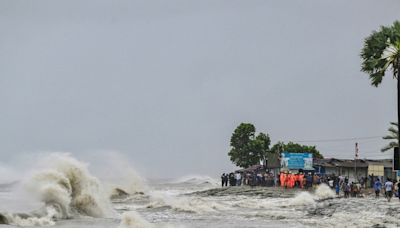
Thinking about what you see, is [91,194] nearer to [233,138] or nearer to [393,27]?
[393,27]

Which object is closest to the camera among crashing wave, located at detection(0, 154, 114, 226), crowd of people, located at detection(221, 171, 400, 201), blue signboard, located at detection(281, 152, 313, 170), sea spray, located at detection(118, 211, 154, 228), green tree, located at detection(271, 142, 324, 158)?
sea spray, located at detection(118, 211, 154, 228)

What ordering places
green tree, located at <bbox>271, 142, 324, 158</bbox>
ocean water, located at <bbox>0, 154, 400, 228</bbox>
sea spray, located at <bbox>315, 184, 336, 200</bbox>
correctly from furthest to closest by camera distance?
green tree, located at <bbox>271, 142, 324, 158</bbox>
sea spray, located at <bbox>315, 184, 336, 200</bbox>
ocean water, located at <bbox>0, 154, 400, 228</bbox>

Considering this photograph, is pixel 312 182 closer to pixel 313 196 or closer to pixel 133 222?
pixel 313 196

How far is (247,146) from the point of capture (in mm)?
81562

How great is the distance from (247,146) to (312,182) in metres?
34.8

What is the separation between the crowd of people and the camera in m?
37.1

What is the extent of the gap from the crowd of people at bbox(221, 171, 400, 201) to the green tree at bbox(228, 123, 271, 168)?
24.1 meters

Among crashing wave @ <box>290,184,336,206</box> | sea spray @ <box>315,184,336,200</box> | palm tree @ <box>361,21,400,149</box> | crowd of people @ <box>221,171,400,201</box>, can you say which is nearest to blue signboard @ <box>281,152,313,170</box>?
crowd of people @ <box>221,171,400,201</box>

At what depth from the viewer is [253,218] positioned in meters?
26.4

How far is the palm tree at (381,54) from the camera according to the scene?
96.5 feet

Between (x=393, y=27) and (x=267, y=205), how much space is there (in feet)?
36.1

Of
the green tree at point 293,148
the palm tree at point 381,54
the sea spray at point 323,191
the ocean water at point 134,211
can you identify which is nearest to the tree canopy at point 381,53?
the palm tree at point 381,54

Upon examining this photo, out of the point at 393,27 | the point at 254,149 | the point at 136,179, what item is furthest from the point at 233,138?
the point at 393,27

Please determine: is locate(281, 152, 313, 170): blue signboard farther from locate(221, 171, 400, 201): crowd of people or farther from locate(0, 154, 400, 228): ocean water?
locate(0, 154, 400, 228): ocean water
